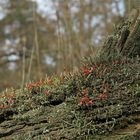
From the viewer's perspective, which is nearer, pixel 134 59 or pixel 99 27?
pixel 134 59

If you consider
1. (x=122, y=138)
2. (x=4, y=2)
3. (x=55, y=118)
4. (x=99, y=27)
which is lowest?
(x=122, y=138)

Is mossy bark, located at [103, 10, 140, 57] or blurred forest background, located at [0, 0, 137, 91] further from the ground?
blurred forest background, located at [0, 0, 137, 91]

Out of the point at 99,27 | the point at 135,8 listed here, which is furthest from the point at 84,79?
the point at 99,27

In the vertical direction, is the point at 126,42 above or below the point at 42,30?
below

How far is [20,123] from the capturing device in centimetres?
445

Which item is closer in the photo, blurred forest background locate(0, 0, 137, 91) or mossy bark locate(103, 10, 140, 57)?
mossy bark locate(103, 10, 140, 57)

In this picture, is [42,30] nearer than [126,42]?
No

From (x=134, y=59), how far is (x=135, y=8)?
911mm

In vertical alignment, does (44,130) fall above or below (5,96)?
below

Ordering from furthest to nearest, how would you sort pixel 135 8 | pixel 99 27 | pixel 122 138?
1. pixel 99 27
2. pixel 135 8
3. pixel 122 138

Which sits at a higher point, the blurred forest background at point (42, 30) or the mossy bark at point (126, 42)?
the blurred forest background at point (42, 30)

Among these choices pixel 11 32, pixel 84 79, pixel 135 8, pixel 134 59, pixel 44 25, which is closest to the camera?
pixel 84 79

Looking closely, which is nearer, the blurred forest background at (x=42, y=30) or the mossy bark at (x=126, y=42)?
the mossy bark at (x=126, y=42)

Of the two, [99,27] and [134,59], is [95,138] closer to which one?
[134,59]
